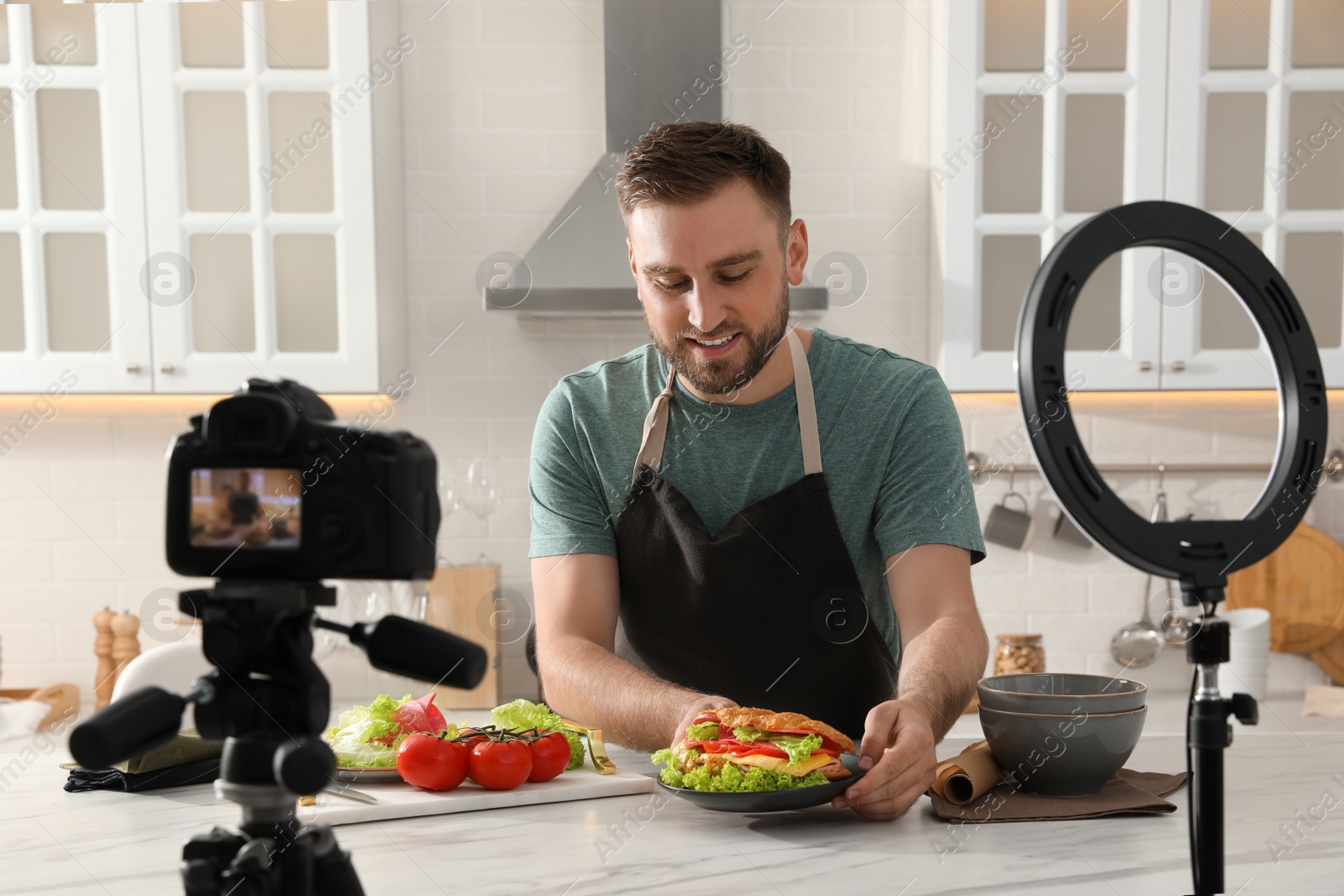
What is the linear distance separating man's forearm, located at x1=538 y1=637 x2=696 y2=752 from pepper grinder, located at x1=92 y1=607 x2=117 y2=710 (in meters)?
1.72

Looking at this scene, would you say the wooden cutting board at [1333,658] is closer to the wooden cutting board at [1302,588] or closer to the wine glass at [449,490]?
the wooden cutting board at [1302,588]

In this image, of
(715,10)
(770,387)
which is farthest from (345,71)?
(770,387)

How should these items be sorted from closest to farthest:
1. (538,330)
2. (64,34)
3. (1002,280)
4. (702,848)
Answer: (702,848)
(64,34)
(1002,280)
(538,330)

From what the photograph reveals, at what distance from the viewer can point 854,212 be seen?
3.04m

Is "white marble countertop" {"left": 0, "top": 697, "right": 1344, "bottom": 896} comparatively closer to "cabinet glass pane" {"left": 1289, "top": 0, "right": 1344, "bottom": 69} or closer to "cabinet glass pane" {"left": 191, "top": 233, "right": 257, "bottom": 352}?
"cabinet glass pane" {"left": 191, "top": 233, "right": 257, "bottom": 352}

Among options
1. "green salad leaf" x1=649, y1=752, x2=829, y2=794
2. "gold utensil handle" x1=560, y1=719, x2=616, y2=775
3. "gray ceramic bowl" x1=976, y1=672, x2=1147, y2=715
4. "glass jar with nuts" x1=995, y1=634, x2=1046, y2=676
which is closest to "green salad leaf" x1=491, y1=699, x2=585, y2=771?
"gold utensil handle" x1=560, y1=719, x2=616, y2=775

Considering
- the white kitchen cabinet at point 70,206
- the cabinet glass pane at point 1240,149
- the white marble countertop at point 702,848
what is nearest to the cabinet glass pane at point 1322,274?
the cabinet glass pane at point 1240,149

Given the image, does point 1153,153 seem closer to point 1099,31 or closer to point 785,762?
point 1099,31

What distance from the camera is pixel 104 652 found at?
2.82m

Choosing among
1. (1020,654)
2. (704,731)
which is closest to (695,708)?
(704,731)

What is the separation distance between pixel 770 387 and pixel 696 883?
891mm

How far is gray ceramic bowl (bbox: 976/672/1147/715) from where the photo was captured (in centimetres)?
110

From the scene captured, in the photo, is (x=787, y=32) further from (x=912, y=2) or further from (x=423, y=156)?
(x=423, y=156)

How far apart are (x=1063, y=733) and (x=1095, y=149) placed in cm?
202
